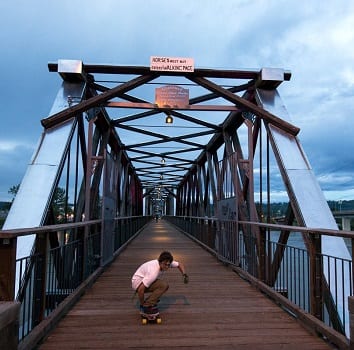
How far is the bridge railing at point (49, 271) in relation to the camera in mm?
3336

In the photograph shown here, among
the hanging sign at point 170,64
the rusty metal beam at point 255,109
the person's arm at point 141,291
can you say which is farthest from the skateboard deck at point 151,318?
the hanging sign at point 170,64

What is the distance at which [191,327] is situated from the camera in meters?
3.76

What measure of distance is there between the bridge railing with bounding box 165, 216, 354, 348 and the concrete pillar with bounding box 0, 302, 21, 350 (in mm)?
2430

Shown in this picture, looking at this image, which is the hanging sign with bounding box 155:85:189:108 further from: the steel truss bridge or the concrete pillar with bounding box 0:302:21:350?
the concrete pillar with bounding box 0:302:21:350

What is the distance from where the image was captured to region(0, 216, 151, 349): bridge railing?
131 inches

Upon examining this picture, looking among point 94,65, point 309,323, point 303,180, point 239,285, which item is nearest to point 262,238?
point 239,285

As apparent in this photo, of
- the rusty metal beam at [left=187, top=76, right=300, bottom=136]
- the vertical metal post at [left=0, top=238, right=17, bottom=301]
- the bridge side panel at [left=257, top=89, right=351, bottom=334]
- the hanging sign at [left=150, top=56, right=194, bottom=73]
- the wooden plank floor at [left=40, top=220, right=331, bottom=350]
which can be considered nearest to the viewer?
the vertical metal post at [left=0, top=238, right=17, bottom=301]

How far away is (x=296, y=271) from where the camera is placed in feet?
20.8

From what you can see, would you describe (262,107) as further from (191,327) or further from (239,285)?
(191,327)

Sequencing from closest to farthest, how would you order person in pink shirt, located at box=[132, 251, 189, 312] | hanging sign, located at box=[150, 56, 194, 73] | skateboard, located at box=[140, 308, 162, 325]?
skateboard, located at box=[140, 308, 162, 325] → person in pink shirt, located at box=[132, 251, 189, 312] → hanging sign, located at box=[150, 56, 194, 73]

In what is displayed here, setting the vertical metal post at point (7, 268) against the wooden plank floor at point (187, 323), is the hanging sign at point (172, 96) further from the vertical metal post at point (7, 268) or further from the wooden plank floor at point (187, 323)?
the vertical metal post at point (7, 268)

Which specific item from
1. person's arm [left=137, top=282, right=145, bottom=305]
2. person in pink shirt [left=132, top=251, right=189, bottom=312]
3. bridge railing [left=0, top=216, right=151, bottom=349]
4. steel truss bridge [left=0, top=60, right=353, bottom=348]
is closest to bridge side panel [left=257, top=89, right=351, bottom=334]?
steel truss bridge [left=0, top=60, right=353, bottom=348]

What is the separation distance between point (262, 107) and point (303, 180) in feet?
6.45

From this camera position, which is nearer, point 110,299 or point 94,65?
point 110,299
